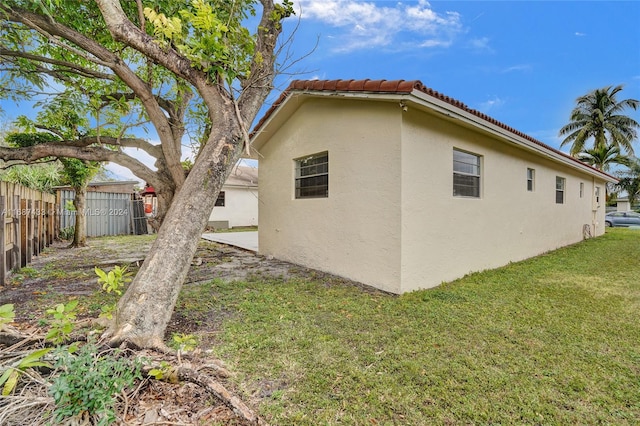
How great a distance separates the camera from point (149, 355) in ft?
8.48

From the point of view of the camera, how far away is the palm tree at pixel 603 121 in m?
22.1

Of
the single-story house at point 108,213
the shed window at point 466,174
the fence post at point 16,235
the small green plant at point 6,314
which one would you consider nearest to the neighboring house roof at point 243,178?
the single-story house at point 108,213

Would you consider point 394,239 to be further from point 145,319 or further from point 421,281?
point 145,319

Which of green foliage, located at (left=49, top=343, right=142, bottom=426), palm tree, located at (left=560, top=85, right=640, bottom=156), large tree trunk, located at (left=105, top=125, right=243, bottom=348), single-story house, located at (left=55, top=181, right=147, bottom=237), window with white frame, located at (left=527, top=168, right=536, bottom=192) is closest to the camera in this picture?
green foliage, located at (left=49, top=343, right=142, bottom=426)

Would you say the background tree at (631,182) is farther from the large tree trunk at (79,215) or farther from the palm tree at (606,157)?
the large tree trunk at (79,215)

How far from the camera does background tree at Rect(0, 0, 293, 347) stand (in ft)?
10.7

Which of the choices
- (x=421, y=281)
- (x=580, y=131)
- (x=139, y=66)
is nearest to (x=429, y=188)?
(x=421, y=281)

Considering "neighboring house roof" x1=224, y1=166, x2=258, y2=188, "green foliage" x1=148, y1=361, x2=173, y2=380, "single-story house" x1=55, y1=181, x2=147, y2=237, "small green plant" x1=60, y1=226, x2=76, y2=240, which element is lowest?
"green foliage" x1=148, y1=361, x2=173, y2=380

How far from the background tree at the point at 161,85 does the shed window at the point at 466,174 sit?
419cm

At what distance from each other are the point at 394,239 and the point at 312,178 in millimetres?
2760

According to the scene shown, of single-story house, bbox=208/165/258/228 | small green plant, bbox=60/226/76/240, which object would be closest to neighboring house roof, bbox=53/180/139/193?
small green plant, bbox=60/226/76/240

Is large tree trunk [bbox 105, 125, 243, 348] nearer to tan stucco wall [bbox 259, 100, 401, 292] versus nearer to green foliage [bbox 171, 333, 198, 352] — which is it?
green foliage [bbox 171, 333, 198, 352]

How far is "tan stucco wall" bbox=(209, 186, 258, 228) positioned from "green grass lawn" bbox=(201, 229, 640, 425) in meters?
13.7

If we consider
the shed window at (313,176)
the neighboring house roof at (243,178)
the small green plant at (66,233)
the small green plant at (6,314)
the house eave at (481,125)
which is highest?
the neighboring house roof at (243,178)
